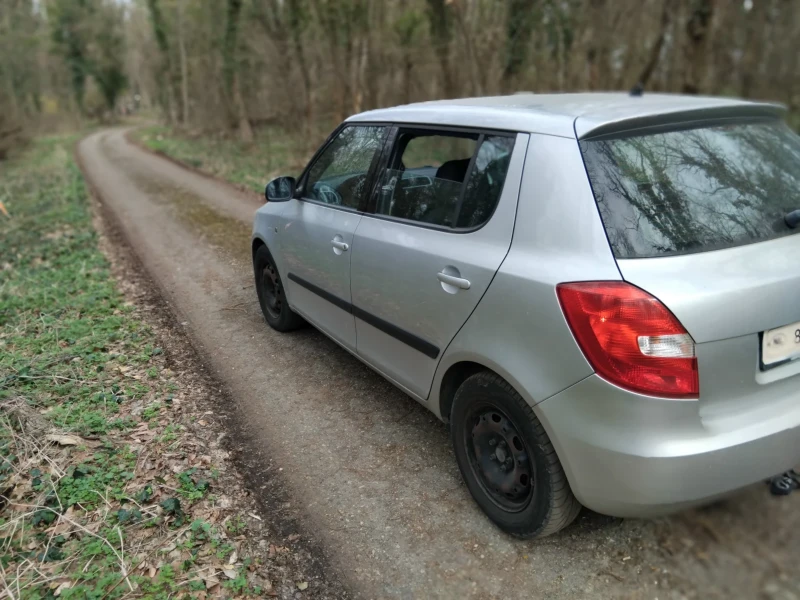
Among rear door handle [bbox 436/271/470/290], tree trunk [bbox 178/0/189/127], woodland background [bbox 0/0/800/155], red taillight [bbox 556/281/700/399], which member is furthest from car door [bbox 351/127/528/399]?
tree trunk [bbox 178/0/189/127]

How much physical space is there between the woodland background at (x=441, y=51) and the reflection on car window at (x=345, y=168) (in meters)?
9.44

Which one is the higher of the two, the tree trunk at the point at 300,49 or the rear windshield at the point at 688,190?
the tree trunk at the point at 300,49

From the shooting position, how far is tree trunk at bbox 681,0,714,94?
10436 millimetres

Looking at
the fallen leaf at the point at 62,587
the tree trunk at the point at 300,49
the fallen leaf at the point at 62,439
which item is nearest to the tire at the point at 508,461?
the fallen leaf at the point at 62,587

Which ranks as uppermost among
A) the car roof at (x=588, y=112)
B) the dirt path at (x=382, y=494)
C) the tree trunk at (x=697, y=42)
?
the tree trunk at (x=697, y=42)

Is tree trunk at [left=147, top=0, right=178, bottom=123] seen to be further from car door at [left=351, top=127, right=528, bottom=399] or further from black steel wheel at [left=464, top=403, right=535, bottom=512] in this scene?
black steel wheel at [left=464, top=403, right=535, bottom=512]

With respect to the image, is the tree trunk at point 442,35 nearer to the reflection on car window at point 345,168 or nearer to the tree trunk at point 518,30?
the tree trunk at point 518,30

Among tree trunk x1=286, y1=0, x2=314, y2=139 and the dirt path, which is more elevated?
tree trunk x1=286, y1=0, x2=314, y2=139

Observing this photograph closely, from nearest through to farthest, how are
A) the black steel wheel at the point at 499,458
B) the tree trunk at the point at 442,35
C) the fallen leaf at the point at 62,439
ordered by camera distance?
1. the black steel wheel at the point at 499,458
2. the fallen leaf at the point at 62,439
3. the tree trunk at the point at 442,35

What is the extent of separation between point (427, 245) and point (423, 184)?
0.48m

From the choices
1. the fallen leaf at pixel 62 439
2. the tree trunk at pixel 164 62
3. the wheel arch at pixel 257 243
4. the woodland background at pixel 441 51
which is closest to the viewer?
the fallen leaf at pixel 62 439

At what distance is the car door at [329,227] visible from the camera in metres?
3.66

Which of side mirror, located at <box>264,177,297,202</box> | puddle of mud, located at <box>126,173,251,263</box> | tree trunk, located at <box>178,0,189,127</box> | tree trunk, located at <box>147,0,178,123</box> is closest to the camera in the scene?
side mirror, located at <box>264,177,297,202</box>

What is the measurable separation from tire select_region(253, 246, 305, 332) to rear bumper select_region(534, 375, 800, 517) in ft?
10.3
